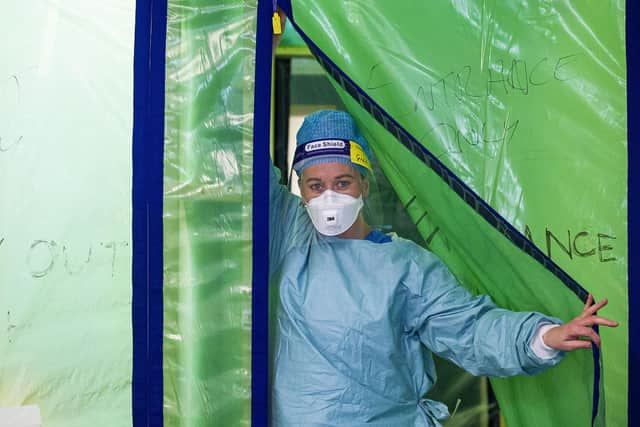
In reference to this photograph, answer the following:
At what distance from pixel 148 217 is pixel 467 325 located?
0.62 metres

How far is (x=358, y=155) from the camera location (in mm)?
1524

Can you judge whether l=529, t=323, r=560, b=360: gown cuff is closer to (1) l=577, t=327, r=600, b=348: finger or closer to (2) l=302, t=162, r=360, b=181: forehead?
(1) l=577, t=327, r=600, b=348: finger

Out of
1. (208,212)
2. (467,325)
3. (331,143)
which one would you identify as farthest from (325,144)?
(467,325)

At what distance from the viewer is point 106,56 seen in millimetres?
1273

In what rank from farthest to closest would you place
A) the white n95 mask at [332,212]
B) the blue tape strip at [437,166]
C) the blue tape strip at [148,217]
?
the white n95 mask at [332,212] < the blue tape strip at [437,166] < the blue tape strip at [148,217]

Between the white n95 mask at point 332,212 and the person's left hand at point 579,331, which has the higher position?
the white n95 mask at point 332,212

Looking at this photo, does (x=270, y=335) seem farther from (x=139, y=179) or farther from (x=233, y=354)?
(x=139, y=179)

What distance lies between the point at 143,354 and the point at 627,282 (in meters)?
0.88

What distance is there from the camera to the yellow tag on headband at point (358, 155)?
1514 millimetres

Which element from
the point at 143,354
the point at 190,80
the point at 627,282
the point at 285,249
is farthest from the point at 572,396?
the point at 190,80

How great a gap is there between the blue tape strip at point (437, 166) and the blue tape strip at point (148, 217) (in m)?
0.25

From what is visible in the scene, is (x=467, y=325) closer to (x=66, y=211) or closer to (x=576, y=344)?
(x=576, y=344)
